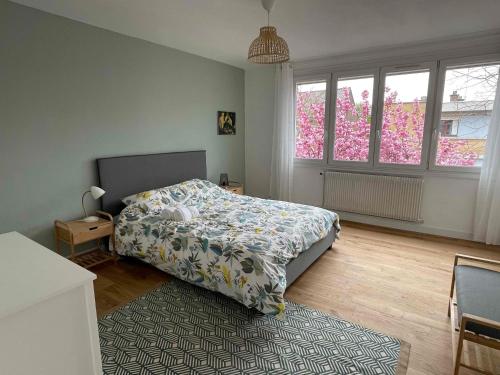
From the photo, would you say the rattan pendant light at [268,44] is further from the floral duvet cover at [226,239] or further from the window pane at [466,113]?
the window pane at [466,113]

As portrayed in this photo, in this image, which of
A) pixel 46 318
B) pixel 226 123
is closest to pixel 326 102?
pixel 226 123

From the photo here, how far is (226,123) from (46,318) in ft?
13.5

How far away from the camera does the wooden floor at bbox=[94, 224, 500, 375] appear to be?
1.95 metres

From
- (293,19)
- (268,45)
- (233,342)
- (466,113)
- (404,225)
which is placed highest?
(293,19)

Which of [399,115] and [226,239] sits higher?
[399,115]

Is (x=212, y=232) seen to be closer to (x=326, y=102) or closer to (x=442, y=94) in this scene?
(x=326, y=102)

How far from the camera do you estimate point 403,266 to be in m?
3.04

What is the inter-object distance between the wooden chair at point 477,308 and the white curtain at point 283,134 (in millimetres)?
2942

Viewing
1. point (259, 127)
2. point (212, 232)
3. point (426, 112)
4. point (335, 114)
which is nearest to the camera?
point (212, 232)

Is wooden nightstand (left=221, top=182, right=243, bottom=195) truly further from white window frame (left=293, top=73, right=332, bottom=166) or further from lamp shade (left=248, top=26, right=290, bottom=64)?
lamp shade (left=248, top=26, right=290, bottom=64)

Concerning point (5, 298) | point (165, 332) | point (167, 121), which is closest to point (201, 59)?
point (167, 121)

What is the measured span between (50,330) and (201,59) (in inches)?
156


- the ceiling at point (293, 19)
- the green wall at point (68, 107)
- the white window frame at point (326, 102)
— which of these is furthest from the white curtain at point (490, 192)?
the green wall at point (68, 107)

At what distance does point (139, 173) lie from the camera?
11.4 ft
